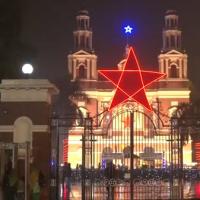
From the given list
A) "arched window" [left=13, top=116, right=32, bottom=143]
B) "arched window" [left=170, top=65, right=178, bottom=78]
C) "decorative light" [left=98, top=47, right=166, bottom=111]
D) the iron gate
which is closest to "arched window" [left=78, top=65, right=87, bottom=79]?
"arched window" [left=170, top=65, right=178, bottom=78]

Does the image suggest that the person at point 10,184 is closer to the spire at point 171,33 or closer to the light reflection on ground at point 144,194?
the light reflection on ground at point 144,194

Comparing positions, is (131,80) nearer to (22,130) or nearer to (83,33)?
(22,130)

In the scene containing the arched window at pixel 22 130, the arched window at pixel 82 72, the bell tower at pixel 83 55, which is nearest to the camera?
the arched window at pixel 22 130

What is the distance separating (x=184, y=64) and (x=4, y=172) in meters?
58.5

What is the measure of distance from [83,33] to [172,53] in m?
10.7

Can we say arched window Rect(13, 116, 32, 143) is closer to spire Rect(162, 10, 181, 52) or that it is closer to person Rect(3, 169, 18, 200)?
person Rect(3, 169, 18, 200)

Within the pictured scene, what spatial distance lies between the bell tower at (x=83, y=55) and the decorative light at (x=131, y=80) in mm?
49070

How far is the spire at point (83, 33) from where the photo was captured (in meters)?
73.4

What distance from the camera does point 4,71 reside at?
23.6m

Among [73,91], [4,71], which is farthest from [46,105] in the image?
[73,91]

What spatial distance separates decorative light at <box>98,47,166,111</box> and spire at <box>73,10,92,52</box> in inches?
2073

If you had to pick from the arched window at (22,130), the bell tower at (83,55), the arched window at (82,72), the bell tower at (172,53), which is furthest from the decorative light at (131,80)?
the arched window at (82,72)

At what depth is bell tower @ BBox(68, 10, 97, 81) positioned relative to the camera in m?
71.8

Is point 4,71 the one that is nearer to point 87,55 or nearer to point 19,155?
point 19,155
